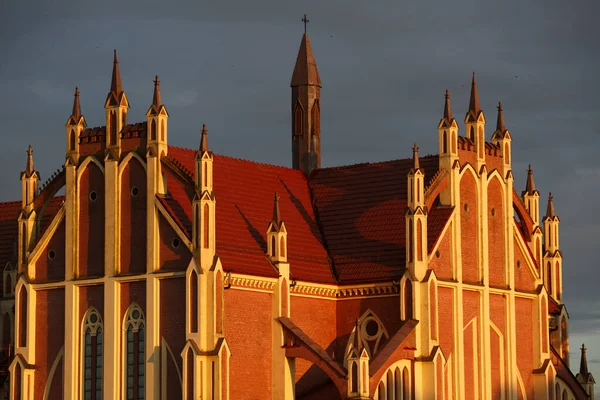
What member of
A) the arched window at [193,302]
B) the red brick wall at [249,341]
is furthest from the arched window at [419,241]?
the arched window at [193,302]

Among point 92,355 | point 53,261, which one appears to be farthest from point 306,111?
point 92,355

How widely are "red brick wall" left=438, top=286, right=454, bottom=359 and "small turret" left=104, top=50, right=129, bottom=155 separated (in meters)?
17.4

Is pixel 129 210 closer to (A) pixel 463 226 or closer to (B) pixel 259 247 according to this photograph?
(B) pixel 259 247

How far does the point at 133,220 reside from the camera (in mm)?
90562

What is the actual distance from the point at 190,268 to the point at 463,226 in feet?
53.8

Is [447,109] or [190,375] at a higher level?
[447,109]

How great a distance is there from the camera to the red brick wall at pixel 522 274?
100750 millimetres

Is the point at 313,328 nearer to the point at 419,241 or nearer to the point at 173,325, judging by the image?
the point at 419,241

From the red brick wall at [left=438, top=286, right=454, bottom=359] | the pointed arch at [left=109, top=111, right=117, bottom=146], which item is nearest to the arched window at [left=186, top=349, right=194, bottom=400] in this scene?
the pointed arch at [left=109, top=111, right=117, bottom=146]

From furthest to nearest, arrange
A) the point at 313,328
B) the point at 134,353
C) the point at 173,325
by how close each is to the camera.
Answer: the point at 313,328, the point at 134,353, the point at 173,325

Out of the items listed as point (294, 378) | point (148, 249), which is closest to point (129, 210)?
point (148, 249)

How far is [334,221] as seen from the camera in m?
98.9

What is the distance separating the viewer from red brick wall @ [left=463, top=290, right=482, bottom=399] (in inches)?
3770

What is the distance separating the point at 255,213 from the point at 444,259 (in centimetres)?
965
